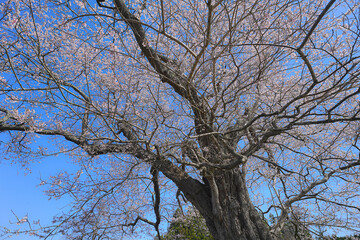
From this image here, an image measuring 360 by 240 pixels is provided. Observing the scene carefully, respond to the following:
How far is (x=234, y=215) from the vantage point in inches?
160

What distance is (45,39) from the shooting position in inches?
169

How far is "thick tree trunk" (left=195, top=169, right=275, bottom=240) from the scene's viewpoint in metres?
3.94

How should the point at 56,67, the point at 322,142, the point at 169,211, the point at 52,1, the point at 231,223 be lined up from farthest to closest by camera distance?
1. the point at 169,211
2. the point at 322,142
3. the point at 56,67
4. the point at 231,223
5. the point at 52,1

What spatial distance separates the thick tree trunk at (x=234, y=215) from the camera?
3936mm

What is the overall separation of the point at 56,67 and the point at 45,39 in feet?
1.67

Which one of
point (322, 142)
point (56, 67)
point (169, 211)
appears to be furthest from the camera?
point (169, 211)

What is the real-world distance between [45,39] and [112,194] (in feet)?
9.74

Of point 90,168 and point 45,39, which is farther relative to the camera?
point 90,168

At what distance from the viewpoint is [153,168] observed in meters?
4.44

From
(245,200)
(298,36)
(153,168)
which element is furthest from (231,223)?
(298,36)

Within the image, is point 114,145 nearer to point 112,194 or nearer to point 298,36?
point 112,194

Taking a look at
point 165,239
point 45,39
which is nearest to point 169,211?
point 165,239

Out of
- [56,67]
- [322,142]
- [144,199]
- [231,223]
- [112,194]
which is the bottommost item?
[231,223]

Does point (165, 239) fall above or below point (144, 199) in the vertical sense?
below
